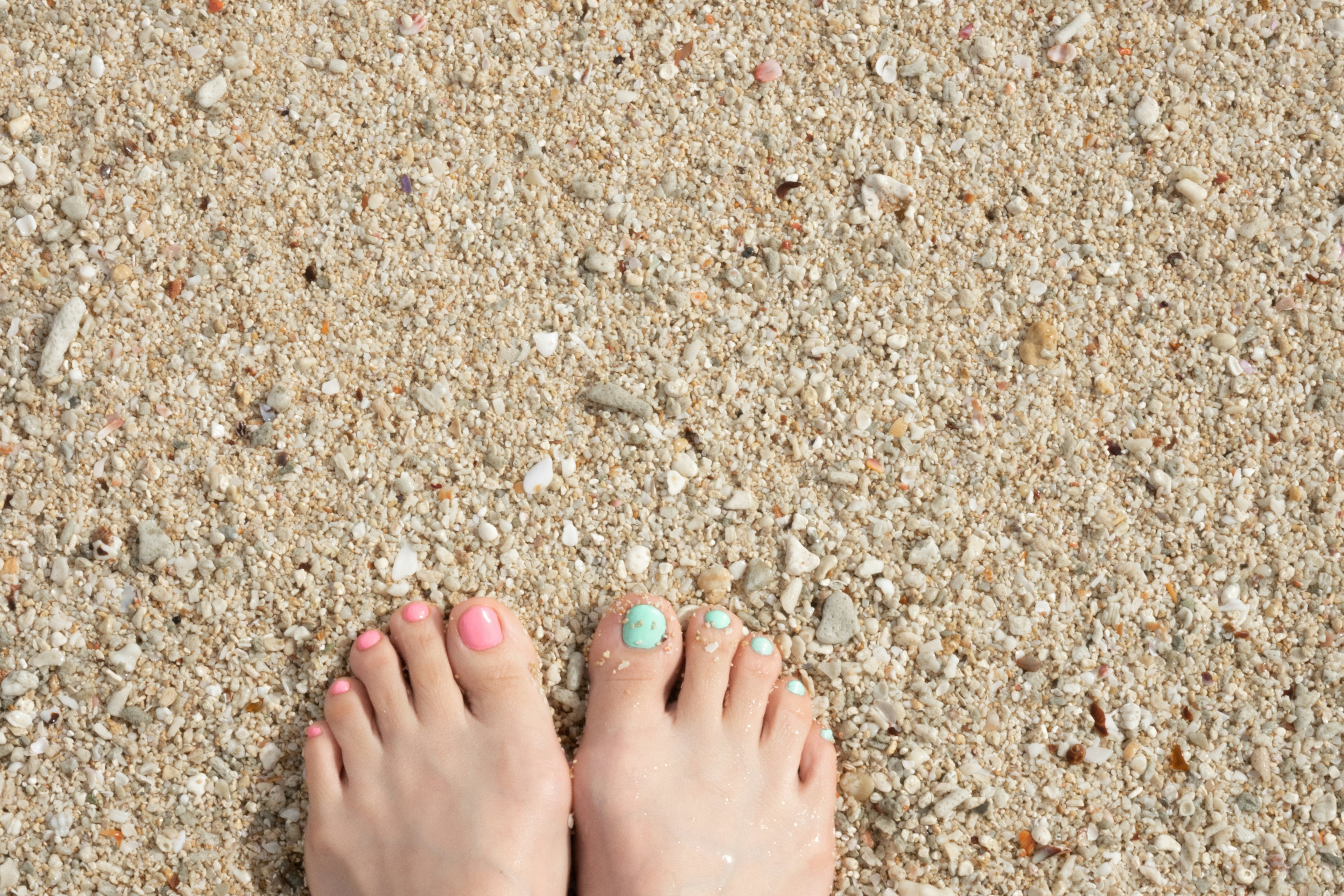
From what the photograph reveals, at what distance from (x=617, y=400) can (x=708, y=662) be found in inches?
21.0

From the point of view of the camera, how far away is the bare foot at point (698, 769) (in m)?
1.88

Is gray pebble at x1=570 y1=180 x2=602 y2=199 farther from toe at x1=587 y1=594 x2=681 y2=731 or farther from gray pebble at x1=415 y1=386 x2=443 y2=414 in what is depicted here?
toe at x1=587 y1=594 x2=681 y2=731

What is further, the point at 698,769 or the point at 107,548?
the point at 698,769

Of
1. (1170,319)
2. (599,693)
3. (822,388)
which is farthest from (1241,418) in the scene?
(599,693)

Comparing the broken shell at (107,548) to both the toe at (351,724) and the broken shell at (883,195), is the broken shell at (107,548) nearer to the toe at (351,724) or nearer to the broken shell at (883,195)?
the toe at (351,724)

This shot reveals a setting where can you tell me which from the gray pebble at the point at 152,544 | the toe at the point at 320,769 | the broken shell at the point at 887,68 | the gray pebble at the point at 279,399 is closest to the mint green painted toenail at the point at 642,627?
the toe at the point at 320,769

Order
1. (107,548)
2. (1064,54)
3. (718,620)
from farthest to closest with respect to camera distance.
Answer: (1064,54)
(718,620)
(107,548)

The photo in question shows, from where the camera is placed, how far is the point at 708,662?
6.31 feet

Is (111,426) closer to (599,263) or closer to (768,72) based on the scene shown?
(599,263)

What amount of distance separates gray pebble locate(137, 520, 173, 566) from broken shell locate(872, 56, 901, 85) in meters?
1.61

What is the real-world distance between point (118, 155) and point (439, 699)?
1.19m

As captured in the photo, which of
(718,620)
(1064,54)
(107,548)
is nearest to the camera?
(107,548)

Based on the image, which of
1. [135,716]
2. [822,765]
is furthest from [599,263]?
[135,716]

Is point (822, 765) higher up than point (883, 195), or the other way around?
point (883, 195)
